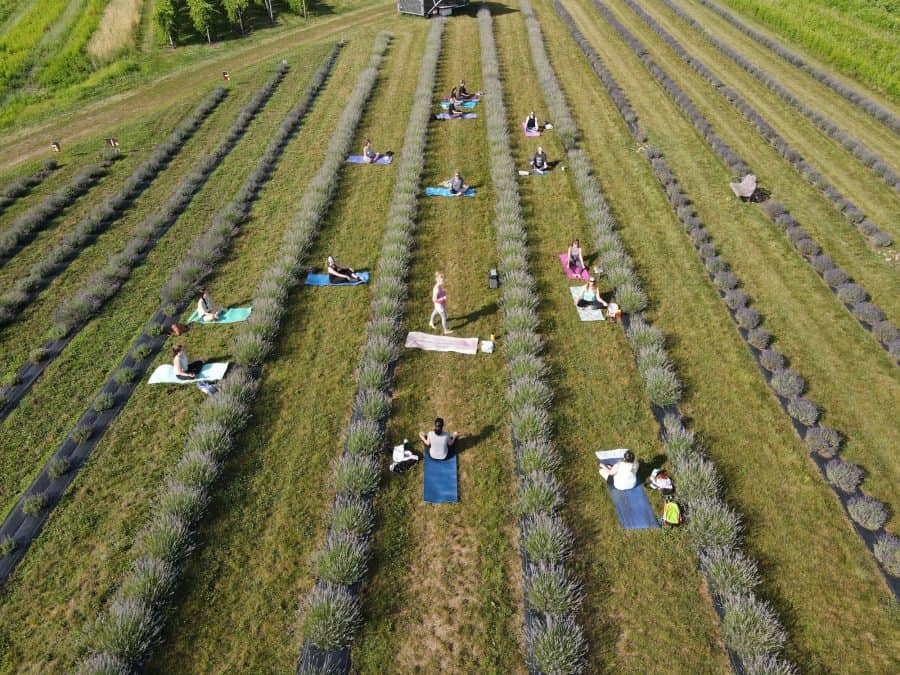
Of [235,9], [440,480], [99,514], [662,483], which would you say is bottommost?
[662,483]

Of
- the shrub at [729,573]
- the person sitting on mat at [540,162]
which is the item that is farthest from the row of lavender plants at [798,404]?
the person sitting on mat at [540,162]

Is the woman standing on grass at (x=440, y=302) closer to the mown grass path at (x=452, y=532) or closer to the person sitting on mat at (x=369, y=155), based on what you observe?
the mown grass path at (x=452, y=532)

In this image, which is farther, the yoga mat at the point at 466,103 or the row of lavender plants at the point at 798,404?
the yoga mat at the point at 466,103

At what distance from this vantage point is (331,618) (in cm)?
805


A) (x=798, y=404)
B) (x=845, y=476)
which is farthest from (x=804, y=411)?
(x=845, y=476)

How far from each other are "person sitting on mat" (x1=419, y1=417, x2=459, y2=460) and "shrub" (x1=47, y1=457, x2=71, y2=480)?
7.30 metres

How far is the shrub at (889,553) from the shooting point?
357 inches

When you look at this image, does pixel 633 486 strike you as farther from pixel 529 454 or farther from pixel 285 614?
pixel 285 614

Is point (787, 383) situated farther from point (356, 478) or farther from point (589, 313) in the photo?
point (356, 478)

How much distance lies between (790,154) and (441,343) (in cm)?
1929

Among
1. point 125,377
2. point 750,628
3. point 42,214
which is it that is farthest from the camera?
point 42,214

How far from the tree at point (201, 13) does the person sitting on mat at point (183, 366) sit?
36557mm

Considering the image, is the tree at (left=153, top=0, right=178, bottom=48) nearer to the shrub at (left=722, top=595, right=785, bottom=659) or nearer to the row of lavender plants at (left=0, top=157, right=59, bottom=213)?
the row of lavender plants at (left=0, top=157, right=59, bottom=213)

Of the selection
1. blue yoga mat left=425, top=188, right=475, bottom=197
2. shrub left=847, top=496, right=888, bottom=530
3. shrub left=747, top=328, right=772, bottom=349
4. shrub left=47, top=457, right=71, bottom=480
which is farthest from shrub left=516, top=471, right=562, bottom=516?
blue yoga mat left=425, top=188, right=475, bottom=197
